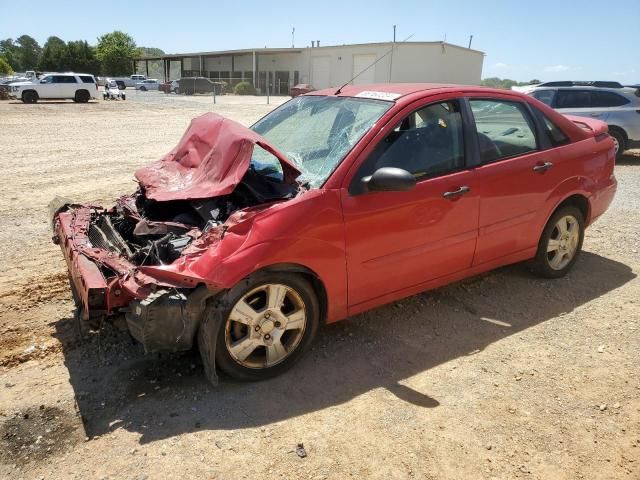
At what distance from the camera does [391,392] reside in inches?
127

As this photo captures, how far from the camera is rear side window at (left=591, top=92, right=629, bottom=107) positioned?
11461 millimetres

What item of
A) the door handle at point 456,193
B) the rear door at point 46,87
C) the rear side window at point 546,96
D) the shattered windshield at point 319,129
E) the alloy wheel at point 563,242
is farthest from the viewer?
the rear door at point 46,87

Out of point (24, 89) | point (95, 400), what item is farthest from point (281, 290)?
point (24, 89)

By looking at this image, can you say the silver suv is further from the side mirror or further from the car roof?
the side mirror

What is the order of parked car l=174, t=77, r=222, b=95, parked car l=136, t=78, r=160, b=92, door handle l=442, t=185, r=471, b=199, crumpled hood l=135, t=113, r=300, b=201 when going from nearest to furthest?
1. crumpled hood l=135, t=113, r=300, b=201
2. door handle l=442, t=185, r=471, b=199
3. parked car l=174, t=77, r=222, b=95
4. parked car l=136, t=78, r=160, b=92

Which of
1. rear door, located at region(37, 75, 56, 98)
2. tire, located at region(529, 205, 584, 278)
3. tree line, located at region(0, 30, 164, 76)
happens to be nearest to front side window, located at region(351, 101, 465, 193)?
tire, located at region(529, 205, 584, 278)

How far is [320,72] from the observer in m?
45.9

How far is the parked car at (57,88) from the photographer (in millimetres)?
30750

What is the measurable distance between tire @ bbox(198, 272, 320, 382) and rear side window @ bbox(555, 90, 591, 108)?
35.2ft

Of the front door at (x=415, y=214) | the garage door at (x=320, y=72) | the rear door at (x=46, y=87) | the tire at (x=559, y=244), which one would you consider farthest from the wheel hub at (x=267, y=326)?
the garage door at (x=320, y=72)

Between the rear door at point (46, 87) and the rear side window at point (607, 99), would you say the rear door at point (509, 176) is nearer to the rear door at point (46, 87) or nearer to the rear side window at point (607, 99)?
the rear side window at point (607, 99)

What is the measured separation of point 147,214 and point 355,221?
1599 millimetres

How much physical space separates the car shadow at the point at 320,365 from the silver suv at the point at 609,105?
8.29 m

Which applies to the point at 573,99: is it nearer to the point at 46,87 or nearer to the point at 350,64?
the point at 46,87
